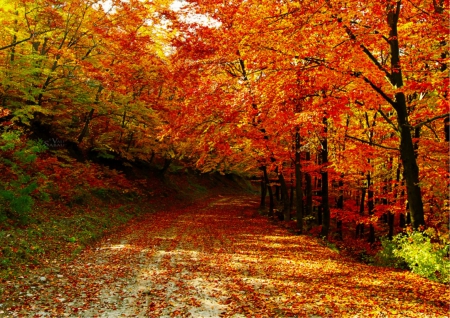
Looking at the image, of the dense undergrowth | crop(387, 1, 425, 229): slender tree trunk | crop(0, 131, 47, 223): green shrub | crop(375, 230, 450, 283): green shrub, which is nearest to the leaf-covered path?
crop(375, 230, 450, 283): green shrub

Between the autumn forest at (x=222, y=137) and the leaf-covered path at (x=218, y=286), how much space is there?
61mm

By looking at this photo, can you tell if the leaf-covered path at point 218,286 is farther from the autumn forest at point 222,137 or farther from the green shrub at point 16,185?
the green shrub at point 16,185

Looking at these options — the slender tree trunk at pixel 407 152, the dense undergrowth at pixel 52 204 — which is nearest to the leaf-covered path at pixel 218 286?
the dense undergrowth at pixel 52 204

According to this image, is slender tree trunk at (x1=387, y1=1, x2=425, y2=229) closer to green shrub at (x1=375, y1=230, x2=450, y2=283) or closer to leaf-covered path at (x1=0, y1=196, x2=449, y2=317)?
green shrub at (x1=375, y1=230, x2=450, y2=283)

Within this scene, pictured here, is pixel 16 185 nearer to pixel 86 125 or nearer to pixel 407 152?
pixel 86 125

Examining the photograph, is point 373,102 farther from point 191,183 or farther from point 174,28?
point 191,183

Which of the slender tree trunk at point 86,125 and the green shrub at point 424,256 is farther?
the slender tree trunk at point 86,125

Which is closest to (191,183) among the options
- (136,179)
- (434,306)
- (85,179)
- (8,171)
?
(136,179)

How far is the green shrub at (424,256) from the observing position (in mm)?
8297

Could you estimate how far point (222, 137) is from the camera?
16594 millimetres

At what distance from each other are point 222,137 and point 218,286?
9618 millimetres

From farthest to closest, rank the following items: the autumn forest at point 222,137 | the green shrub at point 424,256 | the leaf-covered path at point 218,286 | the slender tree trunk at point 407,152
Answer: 1. the slender tree trunk at point 407,152
2. the green shrub at point 424,256
3. the autumn forest at point 222,137
4. the leaf-covered path at point 218,286

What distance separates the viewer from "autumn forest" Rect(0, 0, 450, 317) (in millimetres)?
7895

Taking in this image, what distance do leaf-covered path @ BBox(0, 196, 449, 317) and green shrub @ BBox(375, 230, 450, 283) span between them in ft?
1.08
